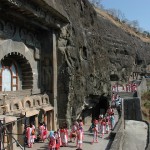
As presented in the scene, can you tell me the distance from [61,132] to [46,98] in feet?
13.2

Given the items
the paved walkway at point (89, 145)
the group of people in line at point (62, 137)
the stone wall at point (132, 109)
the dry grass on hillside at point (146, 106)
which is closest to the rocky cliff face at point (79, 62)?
the stone wall at point (132, 109)

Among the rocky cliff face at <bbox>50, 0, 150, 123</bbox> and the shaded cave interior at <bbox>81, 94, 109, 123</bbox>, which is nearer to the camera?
the rocky cliff face at <bbox>50, 0, 150, 123</bbox>

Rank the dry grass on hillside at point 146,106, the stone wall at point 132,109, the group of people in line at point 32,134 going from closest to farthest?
the group of people in line at point 32,134, the stone wall at point 132,109, the dry grass on hillside at point 146,106

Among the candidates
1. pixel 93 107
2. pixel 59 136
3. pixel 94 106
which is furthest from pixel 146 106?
pixel 59 136

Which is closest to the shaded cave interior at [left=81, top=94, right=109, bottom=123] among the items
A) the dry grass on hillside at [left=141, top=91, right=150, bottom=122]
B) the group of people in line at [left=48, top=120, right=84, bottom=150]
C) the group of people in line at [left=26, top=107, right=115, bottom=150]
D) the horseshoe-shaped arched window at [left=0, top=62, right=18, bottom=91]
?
the dry grass on hillside at [left=141, top=91, right=150, bottom=122]

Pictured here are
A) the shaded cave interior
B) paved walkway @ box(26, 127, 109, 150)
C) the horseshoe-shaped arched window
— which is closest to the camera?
paved walkway @ box(26, 127, 109, 150)

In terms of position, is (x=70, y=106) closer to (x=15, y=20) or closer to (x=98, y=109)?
(x=15, y=20)

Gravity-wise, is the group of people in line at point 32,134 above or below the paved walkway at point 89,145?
above

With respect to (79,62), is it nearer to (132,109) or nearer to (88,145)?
(88,145)

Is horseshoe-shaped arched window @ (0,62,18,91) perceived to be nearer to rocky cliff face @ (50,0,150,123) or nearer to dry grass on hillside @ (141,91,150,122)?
rocky cliff face @ (50,0,150,123)

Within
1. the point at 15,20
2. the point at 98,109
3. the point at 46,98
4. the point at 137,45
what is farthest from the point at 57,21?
the point at 137,45

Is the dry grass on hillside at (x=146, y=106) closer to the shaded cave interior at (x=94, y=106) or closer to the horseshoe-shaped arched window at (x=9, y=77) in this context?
the shaded cave interior at (x=94, y=106)

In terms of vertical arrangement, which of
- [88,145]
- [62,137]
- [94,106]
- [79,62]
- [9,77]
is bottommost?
[88,145]

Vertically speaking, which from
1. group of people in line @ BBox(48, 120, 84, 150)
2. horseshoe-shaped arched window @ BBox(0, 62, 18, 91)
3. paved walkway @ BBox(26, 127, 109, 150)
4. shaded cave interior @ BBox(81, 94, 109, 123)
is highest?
horseshoe-shaped arched window @ BBox(0, 62, 18, 91)
